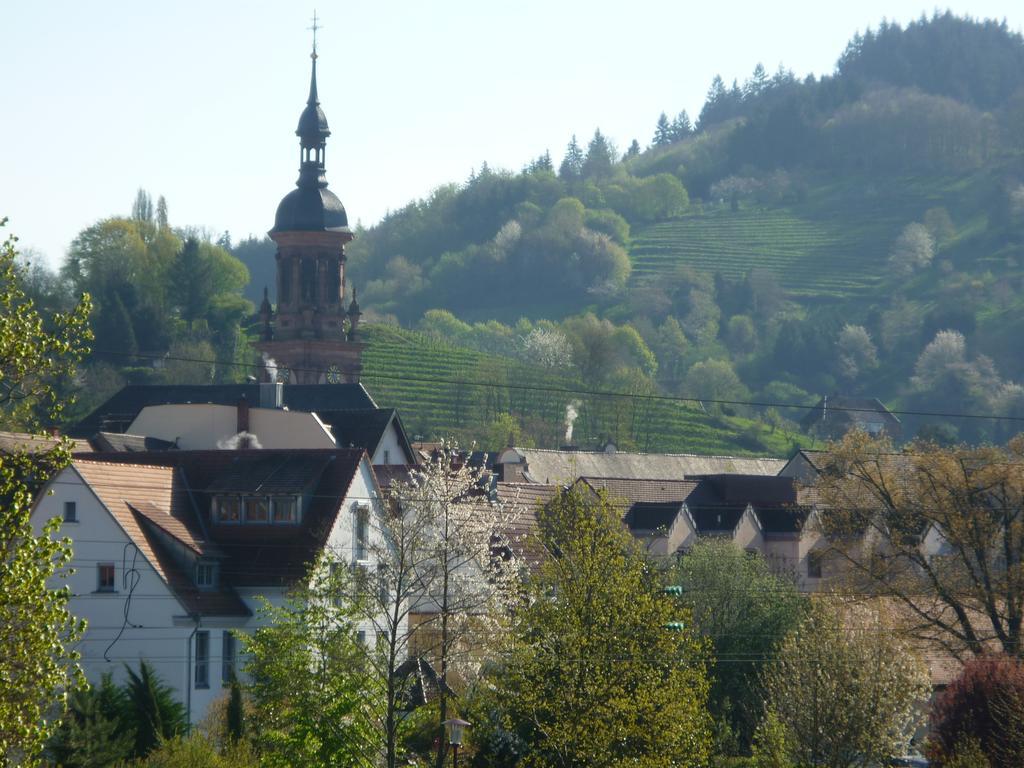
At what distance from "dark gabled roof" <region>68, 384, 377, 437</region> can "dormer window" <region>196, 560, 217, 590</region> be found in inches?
1340

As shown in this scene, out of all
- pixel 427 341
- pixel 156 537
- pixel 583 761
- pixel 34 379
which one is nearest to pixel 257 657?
pixel 583 761

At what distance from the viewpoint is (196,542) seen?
45.0 metres

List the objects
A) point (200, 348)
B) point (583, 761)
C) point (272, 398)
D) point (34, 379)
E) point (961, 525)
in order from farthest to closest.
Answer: point (200, 348)
point (272, 398)
point (961, 525)
point (583, 761)
point (34, 379)

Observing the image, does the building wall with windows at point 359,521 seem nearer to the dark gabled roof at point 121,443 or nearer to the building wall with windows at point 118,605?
the building wall with windows at point 118,605

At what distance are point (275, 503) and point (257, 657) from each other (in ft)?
42.0

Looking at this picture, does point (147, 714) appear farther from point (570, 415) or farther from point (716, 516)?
point (570, 415)

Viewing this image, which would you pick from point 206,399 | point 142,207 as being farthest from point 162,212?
point 206,399

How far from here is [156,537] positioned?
44.1m

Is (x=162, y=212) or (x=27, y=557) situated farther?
(x=162, y=212)

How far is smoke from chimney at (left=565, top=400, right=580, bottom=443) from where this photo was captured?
432 ft

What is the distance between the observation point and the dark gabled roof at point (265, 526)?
148ft

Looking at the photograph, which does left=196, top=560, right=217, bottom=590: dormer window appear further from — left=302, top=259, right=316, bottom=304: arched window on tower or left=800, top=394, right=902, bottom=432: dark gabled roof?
left=800, top=394, right=902, bottom=432: dark gabled roof

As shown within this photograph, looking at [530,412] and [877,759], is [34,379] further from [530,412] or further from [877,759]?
[530,412]

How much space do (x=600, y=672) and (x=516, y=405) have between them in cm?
10158
